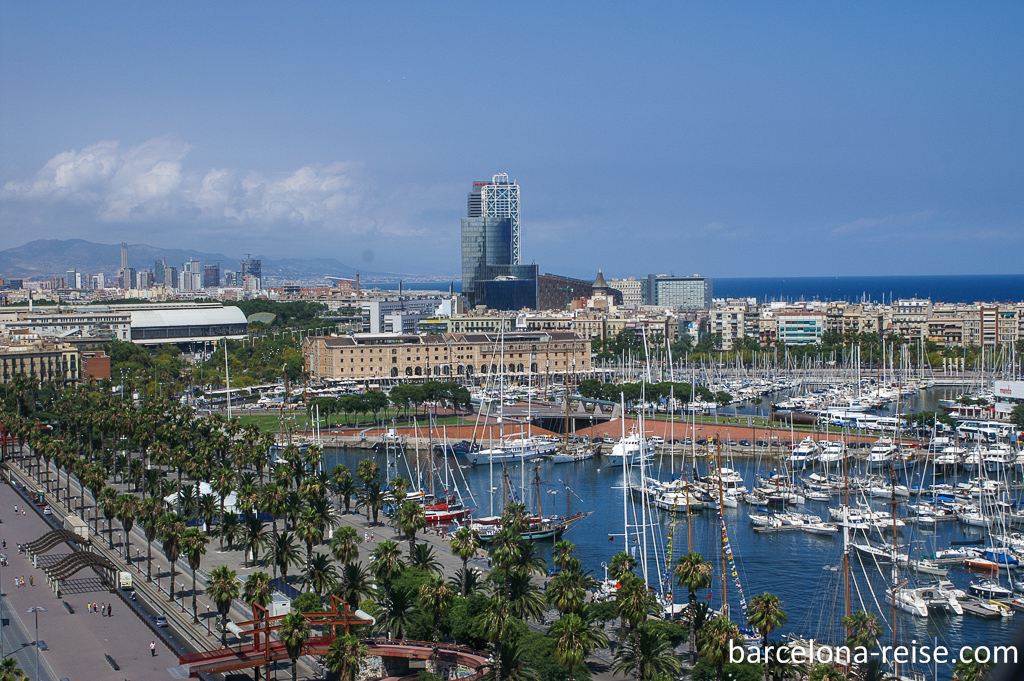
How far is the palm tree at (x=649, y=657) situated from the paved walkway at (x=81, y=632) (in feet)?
32.8

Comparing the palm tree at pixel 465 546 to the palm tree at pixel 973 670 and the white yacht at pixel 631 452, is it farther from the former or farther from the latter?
the white yacht at pixel 631 452

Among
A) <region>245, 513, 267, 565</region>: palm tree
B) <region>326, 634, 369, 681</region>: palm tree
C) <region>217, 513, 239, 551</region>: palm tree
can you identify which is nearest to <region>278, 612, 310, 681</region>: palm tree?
<region>326, 634, 369, 681</region>: palm tree

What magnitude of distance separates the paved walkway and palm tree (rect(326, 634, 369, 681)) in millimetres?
4669

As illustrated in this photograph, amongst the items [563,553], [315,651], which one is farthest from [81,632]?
[563,553]

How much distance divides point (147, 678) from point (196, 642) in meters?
3.04

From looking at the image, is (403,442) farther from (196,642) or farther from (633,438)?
(196,642)

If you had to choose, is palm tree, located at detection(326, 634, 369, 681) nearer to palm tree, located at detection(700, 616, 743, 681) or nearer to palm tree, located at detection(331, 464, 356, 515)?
palm tree, located at detection(700, 616, 743, 681)

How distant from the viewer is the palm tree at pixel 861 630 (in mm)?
21719

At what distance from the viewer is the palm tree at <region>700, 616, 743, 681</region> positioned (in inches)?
754

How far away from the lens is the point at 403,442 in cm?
6000

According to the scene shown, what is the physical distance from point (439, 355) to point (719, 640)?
256 ft

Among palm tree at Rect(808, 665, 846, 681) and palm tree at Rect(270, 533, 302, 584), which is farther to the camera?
palm tree at Rect(270, 533, 302, 584)

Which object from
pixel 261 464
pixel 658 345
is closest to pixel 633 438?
pixel 261 464

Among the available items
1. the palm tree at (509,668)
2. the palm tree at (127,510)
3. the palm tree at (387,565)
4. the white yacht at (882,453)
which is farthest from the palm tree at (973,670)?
the white yacht at (882,453)
